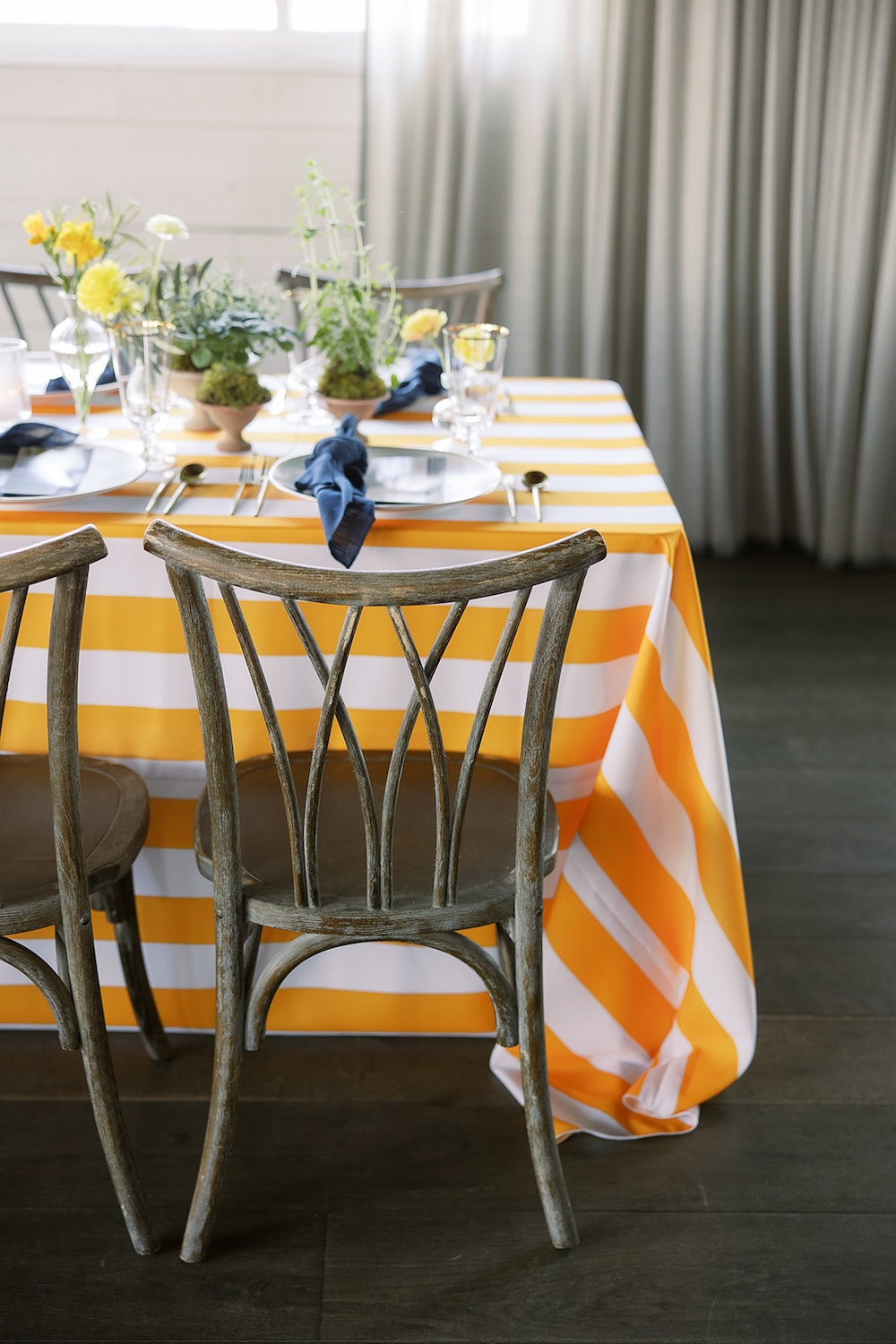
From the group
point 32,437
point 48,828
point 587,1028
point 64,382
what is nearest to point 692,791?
point 587,1028

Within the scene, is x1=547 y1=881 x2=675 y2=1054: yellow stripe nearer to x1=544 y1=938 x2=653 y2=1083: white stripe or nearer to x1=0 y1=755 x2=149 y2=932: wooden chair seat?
x1=544 y1=938 x2=653 y2=1083: white stripe

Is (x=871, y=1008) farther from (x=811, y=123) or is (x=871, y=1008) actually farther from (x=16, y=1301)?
(x=811, y=123)

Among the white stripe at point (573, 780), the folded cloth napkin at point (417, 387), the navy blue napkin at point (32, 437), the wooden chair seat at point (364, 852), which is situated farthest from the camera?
the folded cloth napkin at point (417, 387)

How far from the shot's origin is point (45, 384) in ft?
6.57

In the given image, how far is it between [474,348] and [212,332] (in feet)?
1.19

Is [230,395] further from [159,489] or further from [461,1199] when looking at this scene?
[461,1199]

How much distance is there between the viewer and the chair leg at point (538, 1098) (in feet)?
4.11

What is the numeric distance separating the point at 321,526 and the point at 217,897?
441 millimetres

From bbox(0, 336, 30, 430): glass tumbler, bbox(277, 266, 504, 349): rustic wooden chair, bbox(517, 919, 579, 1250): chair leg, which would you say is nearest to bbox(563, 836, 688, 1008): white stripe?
bbox(517, 919, 579, 1250): chair leg

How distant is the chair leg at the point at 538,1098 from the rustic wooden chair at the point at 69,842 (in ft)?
1.43

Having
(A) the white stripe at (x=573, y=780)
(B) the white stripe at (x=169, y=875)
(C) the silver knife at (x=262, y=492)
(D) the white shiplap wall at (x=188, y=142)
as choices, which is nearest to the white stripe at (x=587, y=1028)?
(A) the white stripe at (x=573, y=780)

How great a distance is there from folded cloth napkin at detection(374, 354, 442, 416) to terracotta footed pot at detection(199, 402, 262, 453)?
1.03ft

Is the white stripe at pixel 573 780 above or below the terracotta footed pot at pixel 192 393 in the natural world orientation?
below

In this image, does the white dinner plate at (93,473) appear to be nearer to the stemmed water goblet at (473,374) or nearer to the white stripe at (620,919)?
the stemmed water goblet at (473,374)
